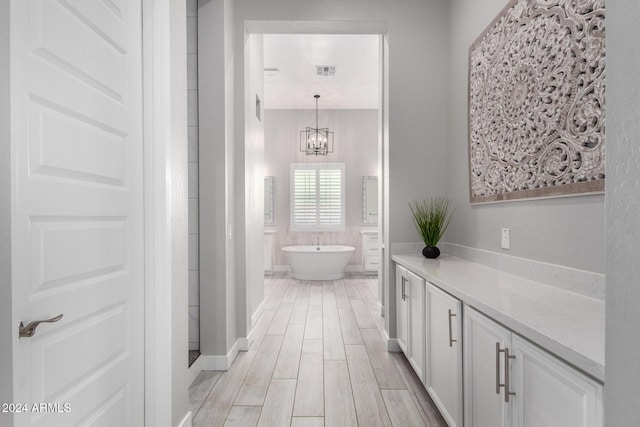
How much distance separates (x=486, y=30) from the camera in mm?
2430

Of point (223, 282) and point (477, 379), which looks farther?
point (223, 282)

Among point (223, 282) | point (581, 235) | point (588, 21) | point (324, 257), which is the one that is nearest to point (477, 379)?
point (581, 235)

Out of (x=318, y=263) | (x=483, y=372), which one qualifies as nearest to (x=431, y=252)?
(x=483, y=372)

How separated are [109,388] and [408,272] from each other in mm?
1912

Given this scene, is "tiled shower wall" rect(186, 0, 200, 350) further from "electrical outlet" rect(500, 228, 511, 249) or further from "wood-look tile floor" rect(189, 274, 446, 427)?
"electrical outlet" rect(500, 228, 511, 249)

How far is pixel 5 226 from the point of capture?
35.1 inches

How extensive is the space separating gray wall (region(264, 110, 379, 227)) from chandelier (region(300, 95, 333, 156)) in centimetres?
11

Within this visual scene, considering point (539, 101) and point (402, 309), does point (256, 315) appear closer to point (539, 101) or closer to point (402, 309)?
point (402, 309)

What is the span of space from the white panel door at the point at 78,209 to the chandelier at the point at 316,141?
5344mm

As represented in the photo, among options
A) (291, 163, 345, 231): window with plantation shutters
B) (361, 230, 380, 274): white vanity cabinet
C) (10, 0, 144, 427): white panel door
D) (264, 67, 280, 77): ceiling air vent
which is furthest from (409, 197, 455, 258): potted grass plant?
(291, 163, 345, 231): window with plantation shutters

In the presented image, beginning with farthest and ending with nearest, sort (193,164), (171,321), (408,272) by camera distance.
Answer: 1. (193,164)
2. (408,272)
3. (171,321)

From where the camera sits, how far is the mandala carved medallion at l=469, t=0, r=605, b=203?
1.48 m

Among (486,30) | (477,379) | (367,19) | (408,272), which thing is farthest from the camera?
(367,19)

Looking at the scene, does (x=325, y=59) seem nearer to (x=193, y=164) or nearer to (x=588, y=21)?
(x=193, y=164)
